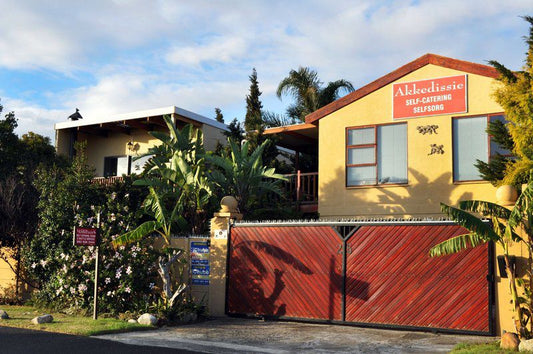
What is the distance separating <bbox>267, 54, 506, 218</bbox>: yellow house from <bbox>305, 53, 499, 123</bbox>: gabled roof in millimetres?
26

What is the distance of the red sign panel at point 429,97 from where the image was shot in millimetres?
15289

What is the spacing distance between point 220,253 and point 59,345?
5.09 metres

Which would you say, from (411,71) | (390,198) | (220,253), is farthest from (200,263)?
(411,71)

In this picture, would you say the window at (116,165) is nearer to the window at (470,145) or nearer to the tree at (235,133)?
the tree at (235,133)

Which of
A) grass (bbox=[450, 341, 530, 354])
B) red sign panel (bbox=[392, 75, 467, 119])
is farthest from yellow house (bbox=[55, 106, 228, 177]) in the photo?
grass (bbox=[450, 341, 530, 354])

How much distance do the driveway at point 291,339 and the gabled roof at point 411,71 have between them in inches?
268

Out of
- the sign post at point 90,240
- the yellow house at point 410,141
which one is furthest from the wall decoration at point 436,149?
the sign post at point 90,240

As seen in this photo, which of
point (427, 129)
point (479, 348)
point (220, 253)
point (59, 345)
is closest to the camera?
point (479, 348)

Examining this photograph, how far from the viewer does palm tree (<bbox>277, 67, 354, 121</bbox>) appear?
29.5 m

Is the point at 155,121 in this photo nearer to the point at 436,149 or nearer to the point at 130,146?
the point at 130,146

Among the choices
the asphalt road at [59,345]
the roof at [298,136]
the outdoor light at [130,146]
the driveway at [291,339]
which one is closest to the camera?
the asphalt road at [59,345]

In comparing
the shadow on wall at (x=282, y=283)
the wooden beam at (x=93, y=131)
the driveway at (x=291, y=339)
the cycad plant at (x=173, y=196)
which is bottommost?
the driveway at (x=291, y=339)

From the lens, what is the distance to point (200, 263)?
14.6 meters

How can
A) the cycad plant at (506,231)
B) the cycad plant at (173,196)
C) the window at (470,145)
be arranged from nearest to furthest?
the cycad plant at (506,231), the cycad plant at (173,196), the window at (470,145)
